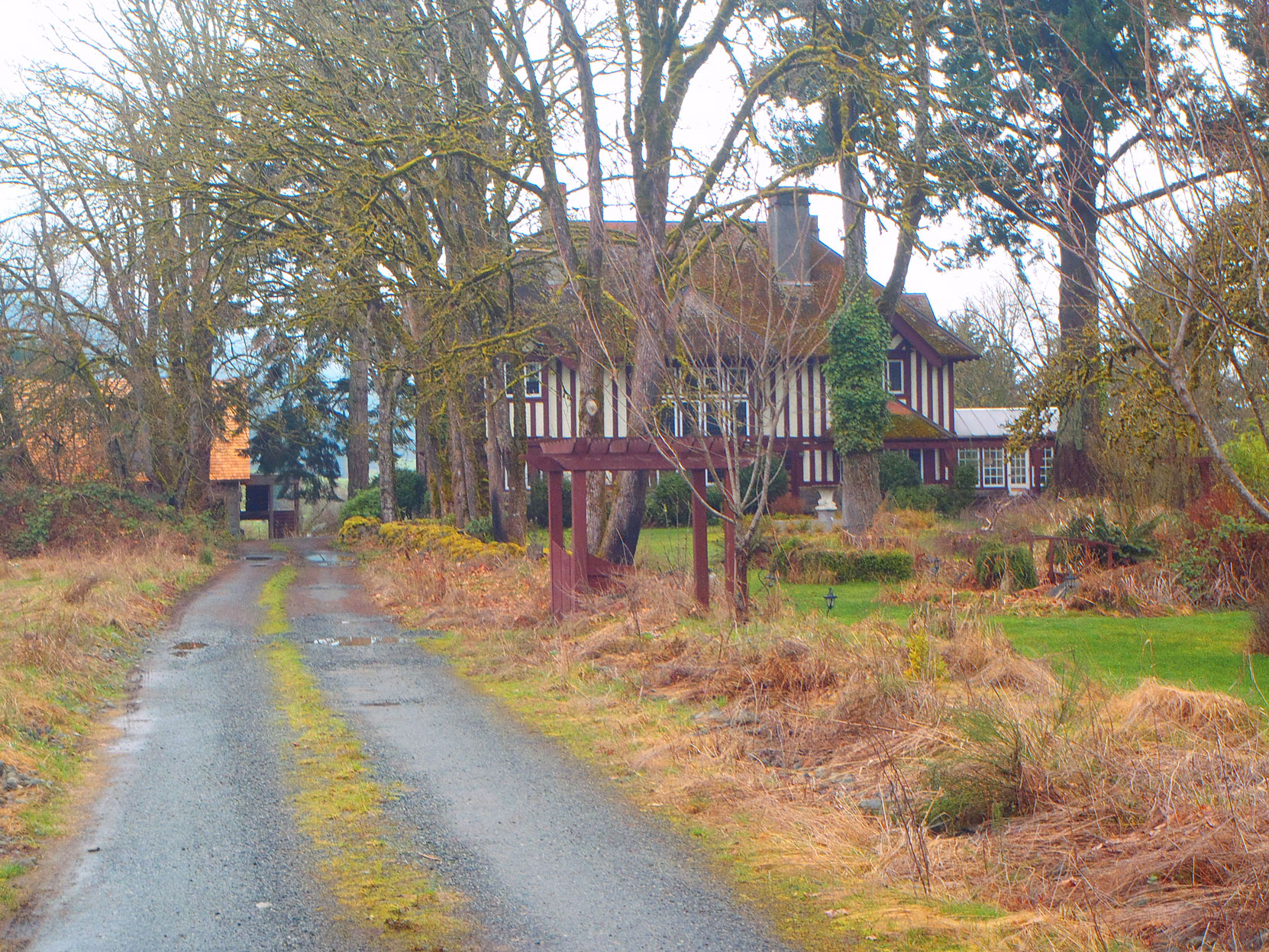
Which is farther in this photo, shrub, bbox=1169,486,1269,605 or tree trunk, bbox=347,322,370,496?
tree trunk, bbox=347,322,370,496

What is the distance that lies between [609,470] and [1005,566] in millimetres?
5428

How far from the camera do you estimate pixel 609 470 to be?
525 inches

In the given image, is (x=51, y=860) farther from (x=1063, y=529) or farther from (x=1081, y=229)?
(x=1063, y=529)

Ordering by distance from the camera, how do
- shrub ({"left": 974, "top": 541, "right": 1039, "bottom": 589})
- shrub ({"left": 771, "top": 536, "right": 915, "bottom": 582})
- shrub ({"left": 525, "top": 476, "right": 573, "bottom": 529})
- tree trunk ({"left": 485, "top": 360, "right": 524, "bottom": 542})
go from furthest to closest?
shrub ({"left": 525, "top": 476, "right": 573, "bottom": 529}) < tree trunk ({"left": 485, "top": 360, "right": 524, "bottom": 542}) < shrub ({"left": 771, "top": 536, "right": 915, "bottom": 582}) < shrub ({"left": 974, "top": 541, "right": 1039, "bottom": 589})

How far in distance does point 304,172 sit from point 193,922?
1364 centimetres

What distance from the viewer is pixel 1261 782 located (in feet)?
16.9

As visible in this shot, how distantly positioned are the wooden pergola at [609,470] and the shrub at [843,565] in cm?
423

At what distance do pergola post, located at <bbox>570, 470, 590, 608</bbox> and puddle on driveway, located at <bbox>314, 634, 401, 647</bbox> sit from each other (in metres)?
2.17

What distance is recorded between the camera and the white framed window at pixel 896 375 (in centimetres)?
3578

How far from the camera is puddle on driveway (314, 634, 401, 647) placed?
13.4m

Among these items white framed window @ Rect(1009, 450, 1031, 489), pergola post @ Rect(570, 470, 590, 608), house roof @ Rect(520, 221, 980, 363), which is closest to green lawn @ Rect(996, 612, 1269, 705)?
house roof @ Rect(520, 221, 980, 363)

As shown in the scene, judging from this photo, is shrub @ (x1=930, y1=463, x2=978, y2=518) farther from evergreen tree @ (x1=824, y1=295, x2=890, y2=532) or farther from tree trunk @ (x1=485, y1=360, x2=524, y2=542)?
tree trunk @ (x1=485, y1=360, x2=524, y2=542)

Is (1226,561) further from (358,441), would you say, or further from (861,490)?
(358,441)

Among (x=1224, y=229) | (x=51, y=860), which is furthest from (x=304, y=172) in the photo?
(x=1224, y=229)
